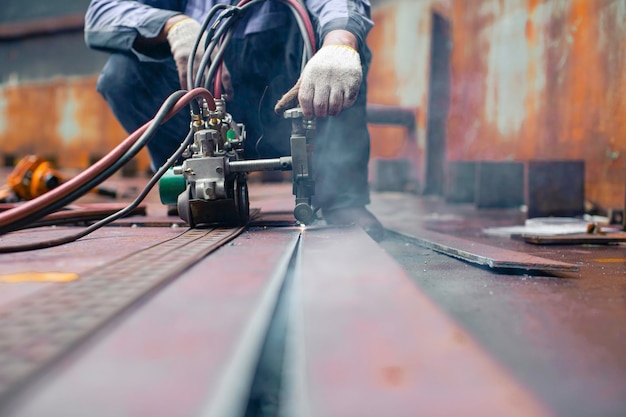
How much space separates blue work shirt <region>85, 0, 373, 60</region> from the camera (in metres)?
1.57

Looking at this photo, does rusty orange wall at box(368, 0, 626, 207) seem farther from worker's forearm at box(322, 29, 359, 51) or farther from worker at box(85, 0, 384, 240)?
worker's forearm at box(322, 29, 359, 51)

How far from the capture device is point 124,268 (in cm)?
80

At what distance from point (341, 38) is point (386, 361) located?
1.17 metres

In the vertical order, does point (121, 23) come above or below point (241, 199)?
above

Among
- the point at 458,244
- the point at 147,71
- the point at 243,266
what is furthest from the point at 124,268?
the point at 147,71

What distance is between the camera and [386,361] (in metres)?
0.48

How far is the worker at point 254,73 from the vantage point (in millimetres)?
1632

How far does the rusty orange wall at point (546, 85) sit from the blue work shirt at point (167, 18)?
59.5 inches

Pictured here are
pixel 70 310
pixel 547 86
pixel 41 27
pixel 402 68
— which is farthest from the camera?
pixel 41 27

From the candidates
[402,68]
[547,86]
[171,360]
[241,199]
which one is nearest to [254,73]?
[241,199]

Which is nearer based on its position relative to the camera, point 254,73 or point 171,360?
point 171,360

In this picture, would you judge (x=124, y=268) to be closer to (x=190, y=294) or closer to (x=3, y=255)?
(x=190, y=294)

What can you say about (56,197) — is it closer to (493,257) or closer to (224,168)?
(224,168)

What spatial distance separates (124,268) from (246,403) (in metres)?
0.38
